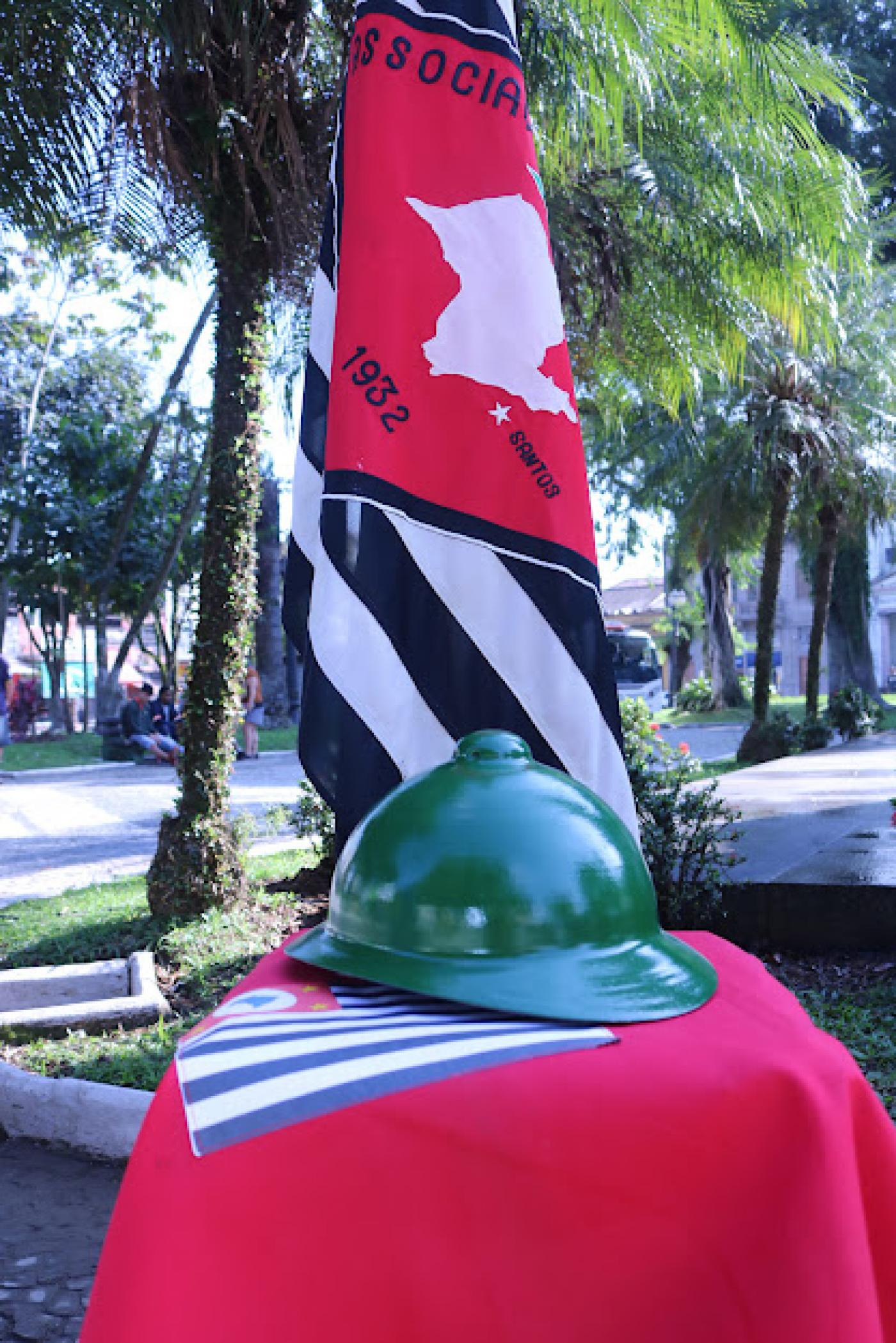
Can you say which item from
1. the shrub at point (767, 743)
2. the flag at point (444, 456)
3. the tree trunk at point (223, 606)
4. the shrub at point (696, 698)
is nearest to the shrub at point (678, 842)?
the tree trunk at point (223, 606)

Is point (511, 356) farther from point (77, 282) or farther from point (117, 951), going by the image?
point (77, 282)

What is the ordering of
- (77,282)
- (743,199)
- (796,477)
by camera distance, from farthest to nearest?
(77,282)
(796,477)
(743,199)

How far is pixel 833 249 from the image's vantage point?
8.24 m

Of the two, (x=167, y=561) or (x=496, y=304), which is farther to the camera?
(x=167, y=561)

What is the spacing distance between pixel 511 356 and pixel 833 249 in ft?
21.2

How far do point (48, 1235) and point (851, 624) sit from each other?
27334 millimetres

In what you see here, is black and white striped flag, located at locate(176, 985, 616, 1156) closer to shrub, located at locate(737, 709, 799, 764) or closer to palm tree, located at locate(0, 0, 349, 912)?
palm tree, located at locate(0, 0, 349, 912)

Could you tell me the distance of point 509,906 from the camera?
124 cm

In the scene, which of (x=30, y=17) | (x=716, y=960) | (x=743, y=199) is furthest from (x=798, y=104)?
(x=716, y=960)

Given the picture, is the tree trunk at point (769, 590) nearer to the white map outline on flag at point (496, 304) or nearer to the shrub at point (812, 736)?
the shrub at point (812, 736)

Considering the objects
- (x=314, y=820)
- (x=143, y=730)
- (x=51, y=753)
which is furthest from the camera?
(x=51, y=753)

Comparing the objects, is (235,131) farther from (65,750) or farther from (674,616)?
(674,616)

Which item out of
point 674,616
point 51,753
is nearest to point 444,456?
point 51,753

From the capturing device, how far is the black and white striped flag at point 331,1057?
1.12 m
